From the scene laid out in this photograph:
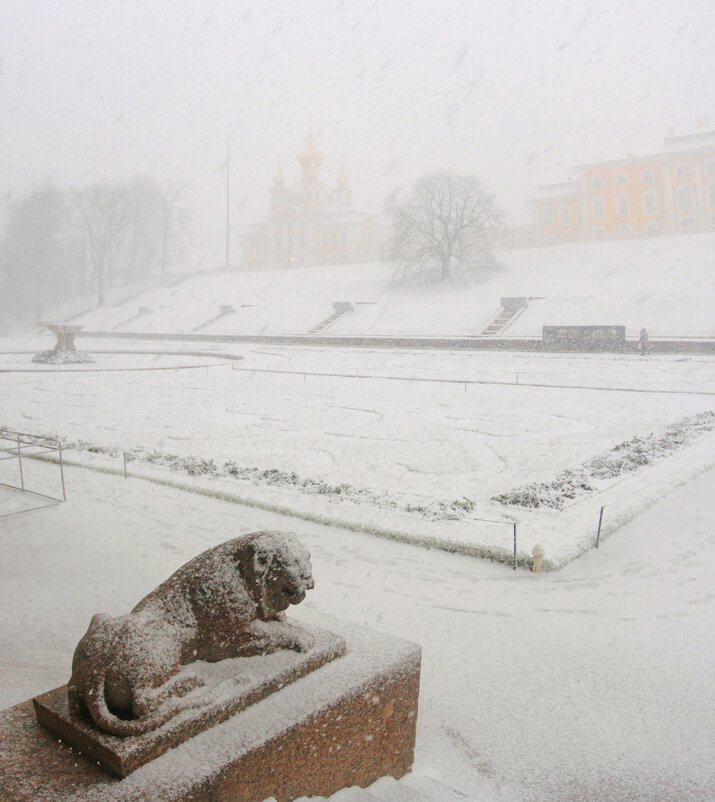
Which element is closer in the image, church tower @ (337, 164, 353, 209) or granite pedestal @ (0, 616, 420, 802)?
granite pedestal @ (0, 616, 420, 802)

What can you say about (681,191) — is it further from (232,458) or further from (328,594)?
(328,594)

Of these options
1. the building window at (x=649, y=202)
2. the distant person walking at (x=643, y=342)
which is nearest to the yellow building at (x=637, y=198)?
the building window at (x=649, y=202)

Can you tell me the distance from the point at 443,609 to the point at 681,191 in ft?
163

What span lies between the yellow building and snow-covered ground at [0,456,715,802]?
135 feet

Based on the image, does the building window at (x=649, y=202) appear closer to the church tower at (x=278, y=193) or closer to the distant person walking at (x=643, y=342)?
the distant person walking at (x=643, y=342)

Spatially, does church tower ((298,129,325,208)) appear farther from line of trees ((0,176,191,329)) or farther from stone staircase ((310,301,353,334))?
stone staircase ((310,301,353,334))

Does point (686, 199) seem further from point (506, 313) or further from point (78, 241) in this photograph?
point (78, 241)

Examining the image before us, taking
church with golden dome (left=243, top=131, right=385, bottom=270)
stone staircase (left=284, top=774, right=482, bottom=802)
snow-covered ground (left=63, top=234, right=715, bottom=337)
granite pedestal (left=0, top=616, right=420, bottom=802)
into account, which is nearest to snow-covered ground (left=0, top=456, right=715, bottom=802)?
stone staircase (left=284, top=774, right=482, bottom=802)

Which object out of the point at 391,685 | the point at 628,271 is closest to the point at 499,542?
the point at 391,685

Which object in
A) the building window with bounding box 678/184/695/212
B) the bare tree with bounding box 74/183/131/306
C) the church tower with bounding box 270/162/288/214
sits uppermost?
the church tower with bounding box 270/162/288/214

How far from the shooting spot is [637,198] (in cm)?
4947

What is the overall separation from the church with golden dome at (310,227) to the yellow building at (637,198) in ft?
66.5

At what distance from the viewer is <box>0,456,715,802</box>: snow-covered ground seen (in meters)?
A: 3.25

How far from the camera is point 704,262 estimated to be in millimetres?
→ 32375
